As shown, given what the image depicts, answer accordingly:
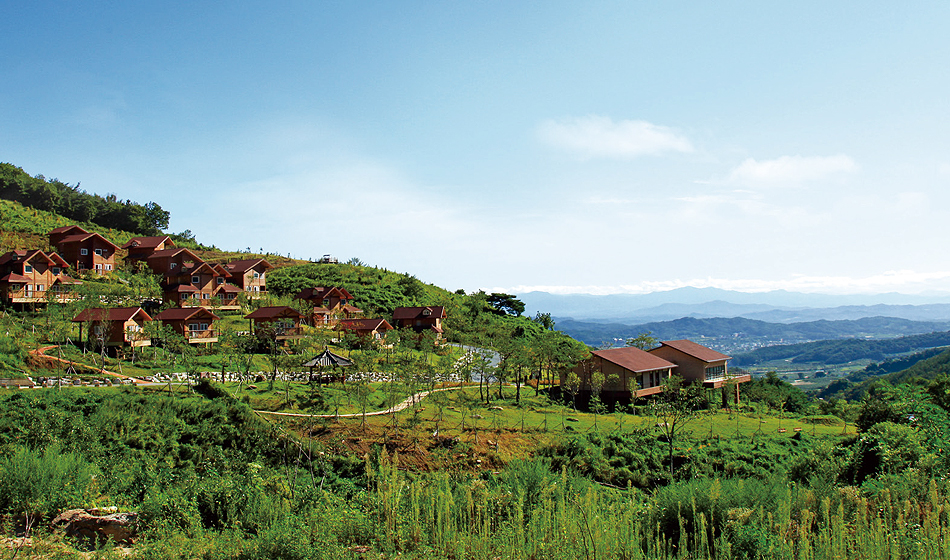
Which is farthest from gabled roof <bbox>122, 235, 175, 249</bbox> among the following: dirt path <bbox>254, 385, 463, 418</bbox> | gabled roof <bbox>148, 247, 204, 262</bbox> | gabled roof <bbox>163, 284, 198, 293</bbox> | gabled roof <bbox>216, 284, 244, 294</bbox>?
dirt path <bbox>254, 385, 463, 418</bbox>

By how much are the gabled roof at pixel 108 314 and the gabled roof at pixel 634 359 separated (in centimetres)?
2826

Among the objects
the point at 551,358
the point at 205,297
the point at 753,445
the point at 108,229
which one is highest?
the point at 108,229

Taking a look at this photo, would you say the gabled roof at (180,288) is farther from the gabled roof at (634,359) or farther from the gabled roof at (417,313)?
the gabled roof at (634,359)

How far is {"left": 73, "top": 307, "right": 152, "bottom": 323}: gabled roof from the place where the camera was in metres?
31.6

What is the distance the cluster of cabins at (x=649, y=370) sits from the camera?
34625 mm

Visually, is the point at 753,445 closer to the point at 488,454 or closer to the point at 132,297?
the point at 488,454

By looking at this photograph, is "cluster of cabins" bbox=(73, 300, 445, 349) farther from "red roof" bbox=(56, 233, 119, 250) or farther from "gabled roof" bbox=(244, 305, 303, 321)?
"red roof" bbox=(56, 233, 119, 250)

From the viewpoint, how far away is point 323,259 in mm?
83812

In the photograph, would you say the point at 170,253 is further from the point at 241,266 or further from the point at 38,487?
the point at 38,487

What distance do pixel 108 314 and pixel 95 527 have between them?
95.3 ft

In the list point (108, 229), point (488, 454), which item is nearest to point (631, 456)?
point (488, 454)

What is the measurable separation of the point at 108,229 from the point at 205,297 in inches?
1429

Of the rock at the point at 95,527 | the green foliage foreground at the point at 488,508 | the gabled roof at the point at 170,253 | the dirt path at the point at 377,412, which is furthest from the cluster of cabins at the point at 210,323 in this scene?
the rock at the point at 95,527

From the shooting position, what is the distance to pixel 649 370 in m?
35.4
